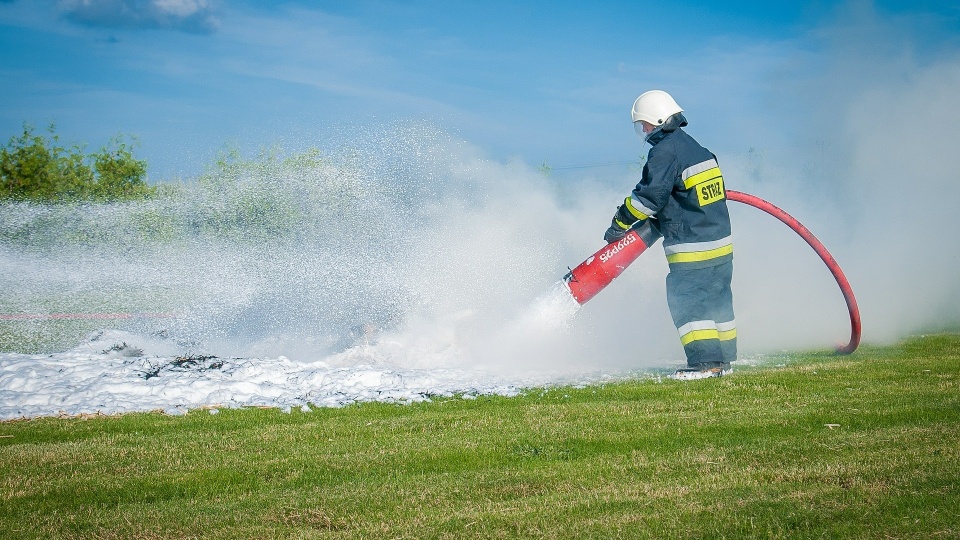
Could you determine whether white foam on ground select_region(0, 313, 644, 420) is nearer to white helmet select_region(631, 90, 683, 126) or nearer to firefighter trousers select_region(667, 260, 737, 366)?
firefighter trousers select_region(667, 260, 737, 366)

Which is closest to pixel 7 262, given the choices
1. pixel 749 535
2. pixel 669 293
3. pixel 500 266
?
pixel 500 266

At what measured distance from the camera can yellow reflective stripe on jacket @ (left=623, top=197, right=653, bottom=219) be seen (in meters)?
9.38

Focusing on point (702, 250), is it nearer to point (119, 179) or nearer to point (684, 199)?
point (684, 199)

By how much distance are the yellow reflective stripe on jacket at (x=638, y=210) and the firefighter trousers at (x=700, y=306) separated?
0.72 metres

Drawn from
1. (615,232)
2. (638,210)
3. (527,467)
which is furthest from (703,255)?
(527,467)

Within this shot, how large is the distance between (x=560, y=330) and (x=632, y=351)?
78.4 inches

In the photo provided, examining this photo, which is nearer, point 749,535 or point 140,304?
point 749,535

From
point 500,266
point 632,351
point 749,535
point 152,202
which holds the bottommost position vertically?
point 749,535

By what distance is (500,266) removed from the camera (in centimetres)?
1370

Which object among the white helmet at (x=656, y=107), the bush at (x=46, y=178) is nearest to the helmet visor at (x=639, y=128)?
the white helmet at (x=656, y=107)

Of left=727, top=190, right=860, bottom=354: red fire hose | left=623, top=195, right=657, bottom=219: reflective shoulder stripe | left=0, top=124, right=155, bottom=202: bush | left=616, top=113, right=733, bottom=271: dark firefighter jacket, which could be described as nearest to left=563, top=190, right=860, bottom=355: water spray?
left=727, top=190, right=860, bottom=354: red fire hose

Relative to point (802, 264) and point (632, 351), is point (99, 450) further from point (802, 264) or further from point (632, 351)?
point (802, 264)

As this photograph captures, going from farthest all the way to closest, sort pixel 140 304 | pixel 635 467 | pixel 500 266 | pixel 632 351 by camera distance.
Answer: pixel 140 304
pixel 500 266
pixel 632 351
pixel 635 467

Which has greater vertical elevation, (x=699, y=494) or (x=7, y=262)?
(x=7, y=262)
